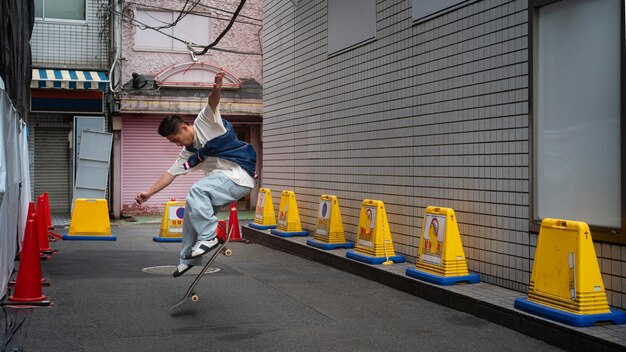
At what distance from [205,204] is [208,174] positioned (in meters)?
0.51

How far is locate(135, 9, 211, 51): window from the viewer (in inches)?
792

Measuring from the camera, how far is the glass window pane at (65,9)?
1905cm

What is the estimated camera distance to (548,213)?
6570 mm

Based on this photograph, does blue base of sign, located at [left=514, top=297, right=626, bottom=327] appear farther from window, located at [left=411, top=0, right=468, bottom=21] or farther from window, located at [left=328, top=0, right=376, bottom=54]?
window, located at [left=328, top=0, right=376, bottom=54]

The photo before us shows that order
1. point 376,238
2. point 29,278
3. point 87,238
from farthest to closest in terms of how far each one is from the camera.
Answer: point 87,238, point 376,238, point 29,278

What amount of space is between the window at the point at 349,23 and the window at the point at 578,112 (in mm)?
3828

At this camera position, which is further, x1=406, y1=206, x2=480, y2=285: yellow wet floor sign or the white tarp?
x1=406, y1=206, x2=480, y2=285: yellow wet floor sign

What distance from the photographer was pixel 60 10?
1922 cm

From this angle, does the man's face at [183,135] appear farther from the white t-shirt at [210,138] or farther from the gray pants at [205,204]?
the gray pants at [205,204]

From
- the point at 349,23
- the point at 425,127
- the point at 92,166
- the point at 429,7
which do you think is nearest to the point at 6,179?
the point at 425,127

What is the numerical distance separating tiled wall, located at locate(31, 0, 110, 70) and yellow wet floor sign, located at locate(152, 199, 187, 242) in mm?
7542

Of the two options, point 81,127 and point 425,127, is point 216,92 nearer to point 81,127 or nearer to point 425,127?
point 425,127

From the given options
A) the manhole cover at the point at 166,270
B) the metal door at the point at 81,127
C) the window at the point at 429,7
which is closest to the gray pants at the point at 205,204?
the manhole cover at the point at 166,270

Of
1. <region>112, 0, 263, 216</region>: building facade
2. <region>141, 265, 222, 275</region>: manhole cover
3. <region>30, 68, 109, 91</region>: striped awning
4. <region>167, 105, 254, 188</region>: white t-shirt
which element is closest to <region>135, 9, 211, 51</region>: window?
<region>112, 0, 263, 216</region>: building facade
